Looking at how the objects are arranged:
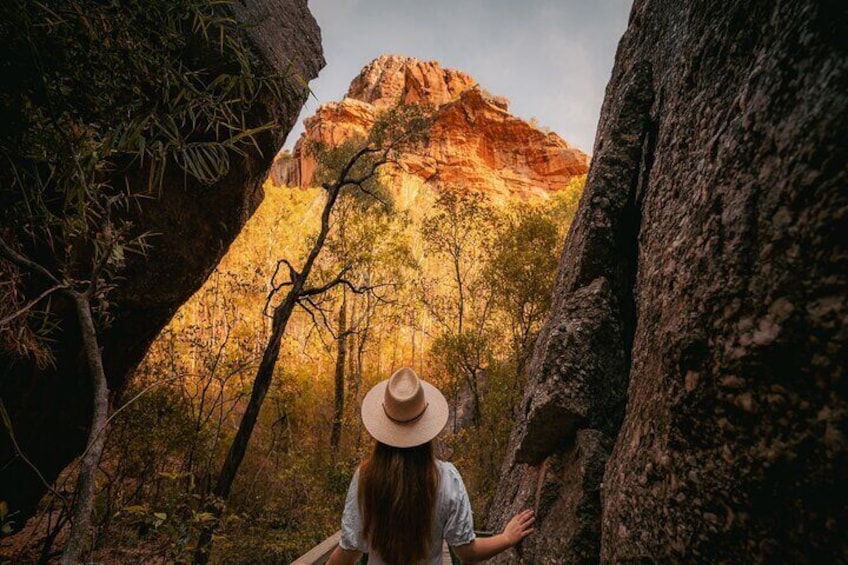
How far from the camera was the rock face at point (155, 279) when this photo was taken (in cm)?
417

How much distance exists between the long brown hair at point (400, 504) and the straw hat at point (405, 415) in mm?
58

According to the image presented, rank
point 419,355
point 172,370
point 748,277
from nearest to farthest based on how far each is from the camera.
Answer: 1. point 748,277
2. point 172,370
3. point 419,355

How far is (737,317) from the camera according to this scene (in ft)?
3.66

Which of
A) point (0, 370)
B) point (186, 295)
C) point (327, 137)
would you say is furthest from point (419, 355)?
point (327, 137)

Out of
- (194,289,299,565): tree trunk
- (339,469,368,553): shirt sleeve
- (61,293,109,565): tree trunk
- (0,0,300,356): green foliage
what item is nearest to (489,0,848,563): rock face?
(339,469,368,553): shirt sleeve

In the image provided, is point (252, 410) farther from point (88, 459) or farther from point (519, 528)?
point (519, 528)

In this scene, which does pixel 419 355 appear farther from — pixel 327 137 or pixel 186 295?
pixel 327 137

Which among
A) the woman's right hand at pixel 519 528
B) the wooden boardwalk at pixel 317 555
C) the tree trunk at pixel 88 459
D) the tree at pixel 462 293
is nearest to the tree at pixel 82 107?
the tree trunk at pixel 88 459

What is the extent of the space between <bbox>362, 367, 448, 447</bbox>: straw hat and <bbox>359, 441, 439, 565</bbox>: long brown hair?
0.19 feet

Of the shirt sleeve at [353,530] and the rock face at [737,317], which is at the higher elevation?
the rock face at [737,317]

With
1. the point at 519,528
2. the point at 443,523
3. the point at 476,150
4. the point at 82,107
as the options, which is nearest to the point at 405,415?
the point at 443,523

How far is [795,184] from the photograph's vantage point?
3.14ft

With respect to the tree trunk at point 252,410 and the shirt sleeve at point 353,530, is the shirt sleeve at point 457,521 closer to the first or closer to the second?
the shirt sleeve at point 353,530

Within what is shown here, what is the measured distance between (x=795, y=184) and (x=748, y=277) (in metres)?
0.25
